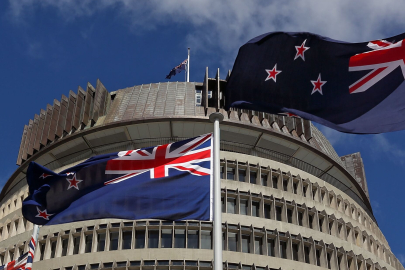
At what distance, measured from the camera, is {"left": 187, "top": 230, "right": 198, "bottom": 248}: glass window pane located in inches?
1690

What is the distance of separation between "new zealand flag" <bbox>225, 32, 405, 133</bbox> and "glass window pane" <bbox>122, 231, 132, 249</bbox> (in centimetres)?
2269

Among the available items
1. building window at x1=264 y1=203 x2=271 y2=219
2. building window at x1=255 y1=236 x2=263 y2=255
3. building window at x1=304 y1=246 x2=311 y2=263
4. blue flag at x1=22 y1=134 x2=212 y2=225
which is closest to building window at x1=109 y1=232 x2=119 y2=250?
building window at x1=255 y1=236 x2=263 y2=255

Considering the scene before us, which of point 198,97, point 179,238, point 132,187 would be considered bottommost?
point 132,187

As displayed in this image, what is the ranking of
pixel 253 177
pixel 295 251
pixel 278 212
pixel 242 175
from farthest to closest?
1. pixel 253 177
2. pixel 242 175
3. pixel 278 212
4. pixel 295 251

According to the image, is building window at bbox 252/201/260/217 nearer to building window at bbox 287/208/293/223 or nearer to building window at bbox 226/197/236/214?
building window at bbox 226/197/236/214

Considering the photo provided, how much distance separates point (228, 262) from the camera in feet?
139

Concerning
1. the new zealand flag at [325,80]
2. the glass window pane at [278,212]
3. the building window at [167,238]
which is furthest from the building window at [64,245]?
the new zealand flag at [325,80]

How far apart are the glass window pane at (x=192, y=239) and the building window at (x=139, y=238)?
3574mm

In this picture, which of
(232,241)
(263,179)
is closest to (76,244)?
(232,241)

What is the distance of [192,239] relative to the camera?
1703 inches

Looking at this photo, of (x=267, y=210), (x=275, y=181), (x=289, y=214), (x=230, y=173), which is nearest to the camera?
(x=267, y=210)

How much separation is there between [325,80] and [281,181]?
28.1 m

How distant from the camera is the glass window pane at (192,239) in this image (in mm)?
42938

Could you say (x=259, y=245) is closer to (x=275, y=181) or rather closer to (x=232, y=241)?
(x=232, y=241)
